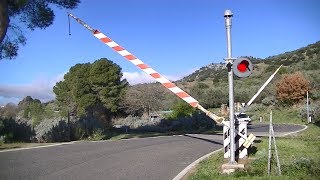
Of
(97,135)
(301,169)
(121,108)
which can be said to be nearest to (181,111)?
(121,108)

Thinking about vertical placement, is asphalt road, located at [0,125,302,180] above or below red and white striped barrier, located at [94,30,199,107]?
below

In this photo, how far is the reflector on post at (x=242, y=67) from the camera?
9750 millimetres

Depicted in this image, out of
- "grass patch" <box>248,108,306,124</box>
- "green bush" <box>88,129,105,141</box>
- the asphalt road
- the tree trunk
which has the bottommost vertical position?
the asphalt road

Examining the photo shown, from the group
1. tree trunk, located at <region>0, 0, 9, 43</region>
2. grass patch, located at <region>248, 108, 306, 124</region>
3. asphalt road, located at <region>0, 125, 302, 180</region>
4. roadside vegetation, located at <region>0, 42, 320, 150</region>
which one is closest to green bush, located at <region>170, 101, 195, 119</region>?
roadside vegetation, located at <region>0, 42, 320, 150</region>

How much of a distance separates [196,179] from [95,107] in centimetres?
3552

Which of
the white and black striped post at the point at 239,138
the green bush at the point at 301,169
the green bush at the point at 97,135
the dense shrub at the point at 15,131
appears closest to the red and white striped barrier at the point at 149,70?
the white and black striped post at the point at 239,138

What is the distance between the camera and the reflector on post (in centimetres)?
975

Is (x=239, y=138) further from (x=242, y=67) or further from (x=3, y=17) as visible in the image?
(x=3, y=17)

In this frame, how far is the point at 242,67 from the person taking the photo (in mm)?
9859

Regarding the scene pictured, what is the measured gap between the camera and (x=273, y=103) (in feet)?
187

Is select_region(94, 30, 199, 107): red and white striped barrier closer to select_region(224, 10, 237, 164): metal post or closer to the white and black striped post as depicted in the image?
the white and black striped post

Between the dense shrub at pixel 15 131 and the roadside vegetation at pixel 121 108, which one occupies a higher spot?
the roadside vegetation at pixel 121 108

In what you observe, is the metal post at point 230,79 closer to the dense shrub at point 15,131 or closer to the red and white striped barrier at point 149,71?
the red and white striped barrier at point 149,71

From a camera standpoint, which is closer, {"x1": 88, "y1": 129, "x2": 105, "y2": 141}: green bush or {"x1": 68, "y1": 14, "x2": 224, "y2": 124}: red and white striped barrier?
{"x1": 68, "y1": 14, "x2": 224, "y2": 124}: red and white striped barrier
